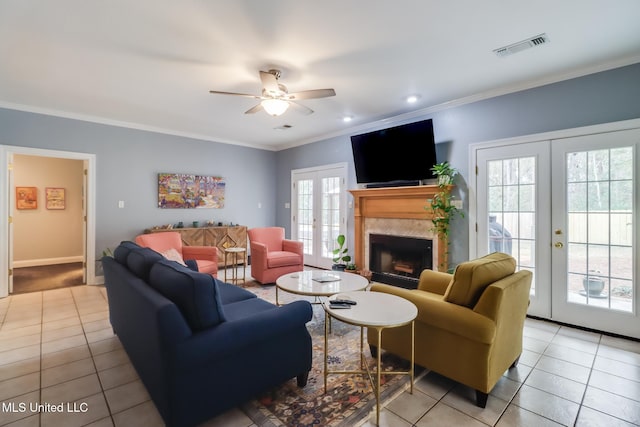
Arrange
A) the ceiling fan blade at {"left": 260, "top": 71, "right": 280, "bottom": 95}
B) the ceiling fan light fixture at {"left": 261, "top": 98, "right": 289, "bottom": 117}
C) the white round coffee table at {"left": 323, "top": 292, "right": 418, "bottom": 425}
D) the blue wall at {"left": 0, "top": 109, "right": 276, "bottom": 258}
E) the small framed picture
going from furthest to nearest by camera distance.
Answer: the small framed picture, the blue wall at {"left": 0, "top": 109, "right": 276, "bottom": 258}, the ceiling fan light fixture at {"left": 261, "top": 98, "right": 289, "bottom": 117}, the ceiling fan blade at {"left": 260, "top": 71, "right": 280, "bottom": 95}, the white round coffee table at {"left": 323, "top": 292, "right": 418, "bottom": 425}

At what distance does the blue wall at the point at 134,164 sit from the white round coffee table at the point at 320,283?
3428 millimetres

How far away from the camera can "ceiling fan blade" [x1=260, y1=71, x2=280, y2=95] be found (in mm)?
2666

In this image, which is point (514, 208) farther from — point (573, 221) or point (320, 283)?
point (320, 283)

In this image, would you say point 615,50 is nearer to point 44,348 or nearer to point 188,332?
point 188,332

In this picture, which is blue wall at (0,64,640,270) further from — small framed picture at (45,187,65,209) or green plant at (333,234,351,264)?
small framed picture at (45,187,65,209)

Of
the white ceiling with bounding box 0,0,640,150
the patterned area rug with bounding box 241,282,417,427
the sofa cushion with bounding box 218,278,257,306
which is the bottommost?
the patterned area rug with bounding box 241,282,417,427

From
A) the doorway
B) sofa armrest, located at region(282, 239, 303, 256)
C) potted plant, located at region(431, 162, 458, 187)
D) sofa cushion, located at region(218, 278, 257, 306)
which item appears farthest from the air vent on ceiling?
the doorway

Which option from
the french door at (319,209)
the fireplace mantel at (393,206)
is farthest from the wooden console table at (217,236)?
the fireplace mantel at (393,206)

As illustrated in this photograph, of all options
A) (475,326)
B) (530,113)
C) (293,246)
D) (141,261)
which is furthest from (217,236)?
(530,113)

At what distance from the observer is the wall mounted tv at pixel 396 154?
4.08m

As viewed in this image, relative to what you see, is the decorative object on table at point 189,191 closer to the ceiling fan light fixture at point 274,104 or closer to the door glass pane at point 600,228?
the ceiling fan light fixture at point 274,104

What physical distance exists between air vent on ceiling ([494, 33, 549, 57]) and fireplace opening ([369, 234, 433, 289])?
2430 mm

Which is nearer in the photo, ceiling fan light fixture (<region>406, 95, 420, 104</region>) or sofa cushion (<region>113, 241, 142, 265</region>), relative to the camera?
sofa cushion (<region>113, 241, 142, 265</region>)

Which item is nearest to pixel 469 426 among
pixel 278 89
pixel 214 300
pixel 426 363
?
pixel 426 363
